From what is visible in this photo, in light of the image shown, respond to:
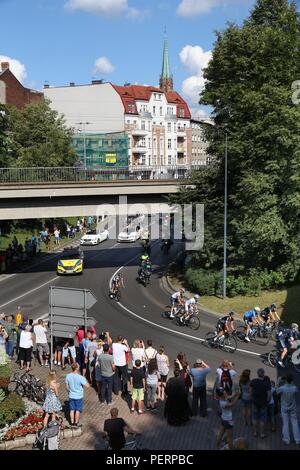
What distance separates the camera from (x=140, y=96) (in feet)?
361

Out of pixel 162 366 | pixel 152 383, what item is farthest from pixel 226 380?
pixel 162 366

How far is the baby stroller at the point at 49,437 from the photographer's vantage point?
37.6 feet

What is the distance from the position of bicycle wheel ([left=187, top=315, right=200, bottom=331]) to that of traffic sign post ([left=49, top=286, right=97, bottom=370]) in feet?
30.8

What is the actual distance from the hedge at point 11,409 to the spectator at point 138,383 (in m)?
2.51

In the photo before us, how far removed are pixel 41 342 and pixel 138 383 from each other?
211 inches

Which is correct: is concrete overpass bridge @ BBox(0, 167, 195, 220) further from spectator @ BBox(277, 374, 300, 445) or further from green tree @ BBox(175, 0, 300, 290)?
spectator @ BBox(277, 374, 300, 445)

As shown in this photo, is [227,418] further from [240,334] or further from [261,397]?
[240,334]

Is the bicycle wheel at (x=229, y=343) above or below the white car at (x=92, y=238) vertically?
above

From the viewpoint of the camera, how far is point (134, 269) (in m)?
41.4

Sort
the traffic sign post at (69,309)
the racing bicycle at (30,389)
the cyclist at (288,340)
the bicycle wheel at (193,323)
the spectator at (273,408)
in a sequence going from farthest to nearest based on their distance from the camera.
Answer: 1. the bicycle wheel at (193,323)
2. the cyclist at (288,340)
3. the traffic sign post at (69,309)
4. the racing bicycle at (30,389)
5. the spectator at (273,408)

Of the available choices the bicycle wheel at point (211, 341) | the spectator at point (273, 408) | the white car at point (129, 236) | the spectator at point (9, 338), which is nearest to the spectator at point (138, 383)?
the spectator at point (273, 408)

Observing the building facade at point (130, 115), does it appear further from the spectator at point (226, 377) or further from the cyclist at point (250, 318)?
the spectator at point (226, 377)

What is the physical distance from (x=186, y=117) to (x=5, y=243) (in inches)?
3263

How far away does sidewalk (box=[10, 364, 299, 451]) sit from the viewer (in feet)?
39.1
